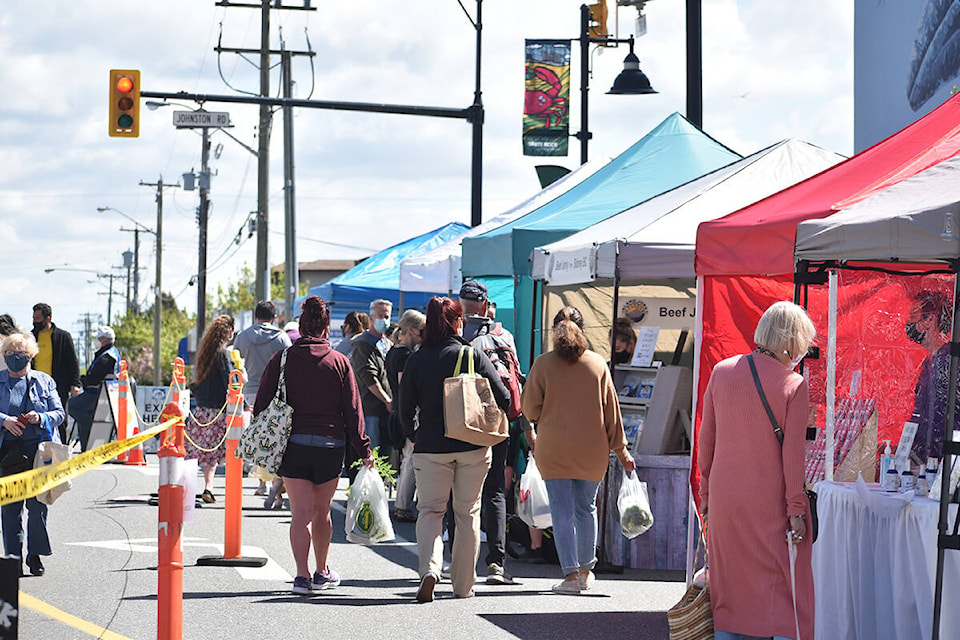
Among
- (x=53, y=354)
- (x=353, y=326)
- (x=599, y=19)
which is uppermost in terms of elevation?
(x=599, y=19)

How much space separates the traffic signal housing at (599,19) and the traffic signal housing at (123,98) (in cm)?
660

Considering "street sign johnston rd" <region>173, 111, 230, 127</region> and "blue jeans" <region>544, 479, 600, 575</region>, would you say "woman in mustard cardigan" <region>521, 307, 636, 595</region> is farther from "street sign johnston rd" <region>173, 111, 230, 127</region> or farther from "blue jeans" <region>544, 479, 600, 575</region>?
"street sign johnston rd" <region>173, 111, 230, 127</region>

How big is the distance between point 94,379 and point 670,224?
9.86 meters

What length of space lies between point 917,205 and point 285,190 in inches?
993

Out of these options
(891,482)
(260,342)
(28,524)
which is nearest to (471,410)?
(891,482)

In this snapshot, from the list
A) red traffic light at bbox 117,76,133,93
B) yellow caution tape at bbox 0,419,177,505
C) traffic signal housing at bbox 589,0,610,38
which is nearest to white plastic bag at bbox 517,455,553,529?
yellow caution tape at bbox 0,419,177,505

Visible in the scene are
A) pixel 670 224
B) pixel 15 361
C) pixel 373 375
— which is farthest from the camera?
pixel 373 375

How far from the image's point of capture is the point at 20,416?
995cm

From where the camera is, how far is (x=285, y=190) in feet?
103

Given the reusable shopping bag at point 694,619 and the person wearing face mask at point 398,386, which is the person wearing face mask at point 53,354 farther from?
the reusable shopping bag at point 694,619

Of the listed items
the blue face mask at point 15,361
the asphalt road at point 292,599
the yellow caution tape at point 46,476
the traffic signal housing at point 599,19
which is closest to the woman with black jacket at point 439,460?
the asphalt road at point 292,599

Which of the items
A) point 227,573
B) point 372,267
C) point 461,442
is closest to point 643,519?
point 461,442

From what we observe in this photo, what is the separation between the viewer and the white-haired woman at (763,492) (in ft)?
21.7

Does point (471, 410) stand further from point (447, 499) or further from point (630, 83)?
point (630, 83)
